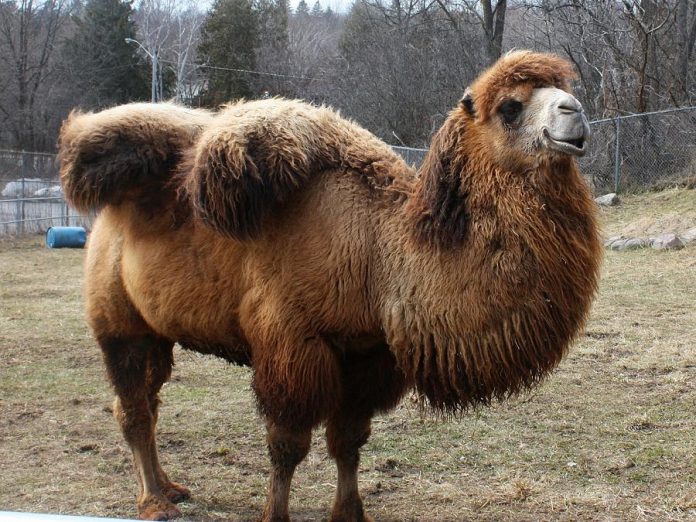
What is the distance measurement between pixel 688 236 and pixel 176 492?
1237 centimetres

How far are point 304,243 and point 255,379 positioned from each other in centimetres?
74

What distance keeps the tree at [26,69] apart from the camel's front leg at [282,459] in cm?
4483

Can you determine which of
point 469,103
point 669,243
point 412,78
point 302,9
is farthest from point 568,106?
point 302,9

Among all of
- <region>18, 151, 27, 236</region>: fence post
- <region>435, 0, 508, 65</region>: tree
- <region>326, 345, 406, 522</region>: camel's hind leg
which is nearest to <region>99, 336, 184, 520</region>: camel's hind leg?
<region>326, 345, 406, 522</region>: camel's hind leg

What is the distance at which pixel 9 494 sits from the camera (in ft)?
17.3

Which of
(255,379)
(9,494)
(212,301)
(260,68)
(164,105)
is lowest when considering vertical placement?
(9,494)

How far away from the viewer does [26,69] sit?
46.9m

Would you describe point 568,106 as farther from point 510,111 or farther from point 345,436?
point 345,436

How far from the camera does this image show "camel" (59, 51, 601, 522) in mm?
3633

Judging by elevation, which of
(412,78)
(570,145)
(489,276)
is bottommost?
(489,276)

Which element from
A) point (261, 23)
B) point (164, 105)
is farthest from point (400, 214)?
point (261, 23)

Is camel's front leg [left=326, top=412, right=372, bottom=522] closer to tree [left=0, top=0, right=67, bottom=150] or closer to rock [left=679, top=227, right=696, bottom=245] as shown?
rock [left=679, top=227, right=696, bottom=245]

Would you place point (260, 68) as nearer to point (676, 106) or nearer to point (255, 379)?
point (676, 106)

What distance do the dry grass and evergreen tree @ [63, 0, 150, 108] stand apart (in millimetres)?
38936
